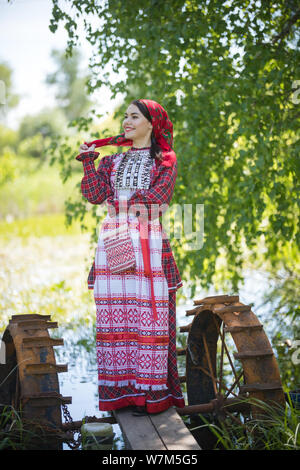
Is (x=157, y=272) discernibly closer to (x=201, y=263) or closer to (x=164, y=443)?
(x=164, y=443)

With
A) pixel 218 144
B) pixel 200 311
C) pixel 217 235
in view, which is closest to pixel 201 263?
pixel 217 235

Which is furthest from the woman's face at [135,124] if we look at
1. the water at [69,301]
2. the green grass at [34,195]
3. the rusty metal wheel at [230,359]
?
the green grass at [34,195]

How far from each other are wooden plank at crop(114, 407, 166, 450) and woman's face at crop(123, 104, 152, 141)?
1594mm

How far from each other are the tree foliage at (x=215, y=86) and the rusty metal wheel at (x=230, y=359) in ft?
4.90

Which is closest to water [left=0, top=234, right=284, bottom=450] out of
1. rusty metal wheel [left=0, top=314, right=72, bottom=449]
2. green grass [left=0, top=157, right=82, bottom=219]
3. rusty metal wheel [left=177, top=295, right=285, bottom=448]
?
rusty metal wheel [left=177, top=295, right=285, bottom=448]

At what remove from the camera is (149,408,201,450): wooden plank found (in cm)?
271

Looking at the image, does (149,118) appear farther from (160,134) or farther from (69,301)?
(69,301)

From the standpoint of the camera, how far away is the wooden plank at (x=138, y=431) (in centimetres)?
271

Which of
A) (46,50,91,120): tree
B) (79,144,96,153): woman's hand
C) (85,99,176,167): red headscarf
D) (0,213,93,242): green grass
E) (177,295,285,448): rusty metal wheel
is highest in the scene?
(46,50,91,120): tree

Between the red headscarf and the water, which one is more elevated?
the red headscarf

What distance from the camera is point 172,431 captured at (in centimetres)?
288

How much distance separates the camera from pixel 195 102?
5.23 m

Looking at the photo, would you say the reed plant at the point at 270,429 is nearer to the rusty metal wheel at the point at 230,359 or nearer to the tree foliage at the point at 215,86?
the rusty metal wheel at the point at 230,359

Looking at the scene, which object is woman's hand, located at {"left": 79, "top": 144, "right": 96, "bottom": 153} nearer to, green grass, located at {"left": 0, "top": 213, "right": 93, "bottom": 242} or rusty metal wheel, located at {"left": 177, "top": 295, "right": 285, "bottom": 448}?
rusty metal wheel, located at {"left": 177, "top": 295, "right": 285, "bottom": 448}
